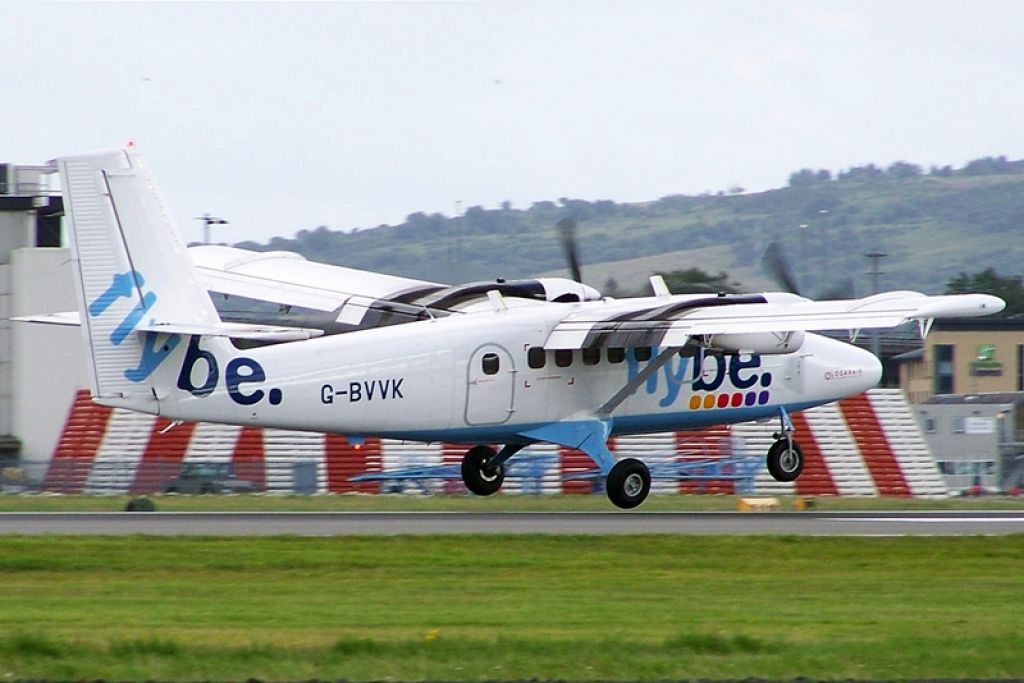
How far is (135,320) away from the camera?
2777 cm

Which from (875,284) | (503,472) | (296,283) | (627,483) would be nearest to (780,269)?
(627,483)

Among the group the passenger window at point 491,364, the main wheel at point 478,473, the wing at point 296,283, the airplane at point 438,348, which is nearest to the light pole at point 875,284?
the airplane at point 438,348

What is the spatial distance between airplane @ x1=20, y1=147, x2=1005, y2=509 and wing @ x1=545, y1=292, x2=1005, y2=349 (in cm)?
4

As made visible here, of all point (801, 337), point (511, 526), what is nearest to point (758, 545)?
point (511, 526)

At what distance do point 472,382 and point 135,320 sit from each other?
6775mm

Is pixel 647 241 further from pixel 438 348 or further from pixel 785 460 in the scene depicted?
pixel 438 348

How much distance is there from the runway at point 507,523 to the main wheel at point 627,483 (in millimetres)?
377

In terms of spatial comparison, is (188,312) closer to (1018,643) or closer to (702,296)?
(702,296)

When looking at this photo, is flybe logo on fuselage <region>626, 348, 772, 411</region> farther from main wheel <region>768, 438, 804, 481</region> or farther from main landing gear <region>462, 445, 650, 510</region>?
main landing gear <region>462, 445, 650, 510</region>

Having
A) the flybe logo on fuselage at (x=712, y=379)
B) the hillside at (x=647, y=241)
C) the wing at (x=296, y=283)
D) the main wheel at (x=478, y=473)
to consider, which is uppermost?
the hillside at (x=647, y=241)

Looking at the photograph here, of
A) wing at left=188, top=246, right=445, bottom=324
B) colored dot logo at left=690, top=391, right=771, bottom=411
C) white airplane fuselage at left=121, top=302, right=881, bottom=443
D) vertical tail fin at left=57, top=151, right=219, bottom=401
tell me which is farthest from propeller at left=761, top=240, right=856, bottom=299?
vertical tail fin at left=57, top=151, right=219, bottom=401

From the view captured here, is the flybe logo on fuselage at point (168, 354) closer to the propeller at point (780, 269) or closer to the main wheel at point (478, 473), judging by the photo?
the main wheel at point (478, 473)

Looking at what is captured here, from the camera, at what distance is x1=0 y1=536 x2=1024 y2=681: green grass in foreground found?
13.8 meters

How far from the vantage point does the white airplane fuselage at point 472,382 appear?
93.6 feet
